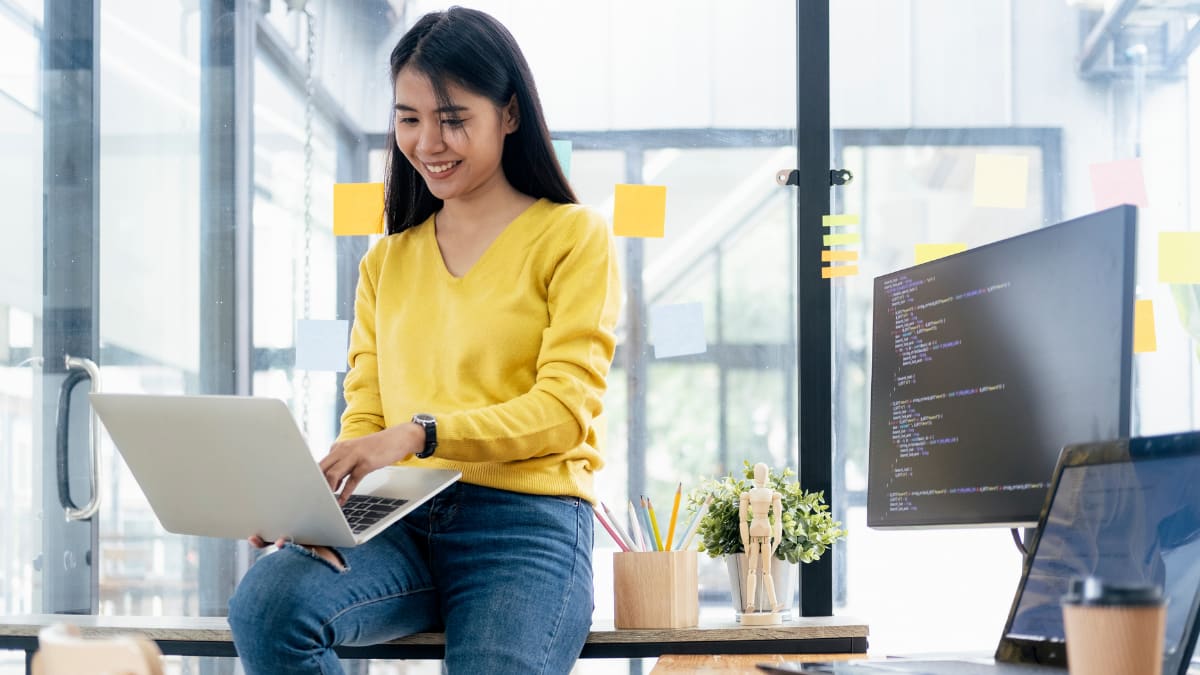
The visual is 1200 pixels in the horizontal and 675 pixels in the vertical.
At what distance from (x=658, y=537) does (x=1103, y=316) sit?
90cm

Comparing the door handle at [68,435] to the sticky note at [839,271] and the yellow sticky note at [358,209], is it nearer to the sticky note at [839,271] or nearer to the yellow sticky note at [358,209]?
the yellow sticky note at [358,209]

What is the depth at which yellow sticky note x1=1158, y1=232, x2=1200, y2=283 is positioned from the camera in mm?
2037

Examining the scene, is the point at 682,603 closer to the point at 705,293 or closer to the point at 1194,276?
the point at 705,293

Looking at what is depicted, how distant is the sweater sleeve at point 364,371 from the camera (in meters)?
1.75

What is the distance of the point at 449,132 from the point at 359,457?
1.69 ft

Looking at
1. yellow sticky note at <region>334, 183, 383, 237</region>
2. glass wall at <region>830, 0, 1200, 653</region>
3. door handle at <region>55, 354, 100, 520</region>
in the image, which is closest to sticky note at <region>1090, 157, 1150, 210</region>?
glass wall at <region>830, 0, 1200, 653</region>

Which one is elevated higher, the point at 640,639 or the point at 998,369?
the point at 998,369

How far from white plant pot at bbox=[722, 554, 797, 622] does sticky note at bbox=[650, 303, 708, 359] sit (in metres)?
0.45

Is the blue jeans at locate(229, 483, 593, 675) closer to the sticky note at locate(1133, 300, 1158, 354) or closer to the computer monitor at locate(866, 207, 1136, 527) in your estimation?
the computer monitor at locate(866, 207, 1136, 527)

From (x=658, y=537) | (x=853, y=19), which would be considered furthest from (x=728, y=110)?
(x=658, y=537)

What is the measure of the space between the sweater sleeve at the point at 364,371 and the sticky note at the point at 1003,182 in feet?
3.42

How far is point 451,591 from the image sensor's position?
1.51m

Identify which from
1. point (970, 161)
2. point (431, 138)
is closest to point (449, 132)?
point (431, 138)

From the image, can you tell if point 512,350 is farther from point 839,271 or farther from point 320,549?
point 839,271
